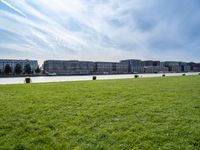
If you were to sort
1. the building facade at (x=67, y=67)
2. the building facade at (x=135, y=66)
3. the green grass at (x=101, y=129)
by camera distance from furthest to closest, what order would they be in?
1. the building facade at (x=135, y=66)
2. the building facade at (x=67, y=67)
3. the green grass at (x=101, y=129)

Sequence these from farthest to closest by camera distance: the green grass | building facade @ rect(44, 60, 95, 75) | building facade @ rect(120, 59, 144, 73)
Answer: building facade @ rect(120, 59, 144, 73), building facade @ rect(44, 60, 95, 75), the green grass

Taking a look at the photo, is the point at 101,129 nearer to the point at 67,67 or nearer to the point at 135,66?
the point at 67,67

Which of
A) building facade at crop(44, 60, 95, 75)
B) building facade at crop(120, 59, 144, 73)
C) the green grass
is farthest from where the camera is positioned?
building facade at crop(120, 59, 144, 73)

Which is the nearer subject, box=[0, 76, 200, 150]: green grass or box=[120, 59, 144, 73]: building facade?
box=[0, 76, 200, 150]: green grass

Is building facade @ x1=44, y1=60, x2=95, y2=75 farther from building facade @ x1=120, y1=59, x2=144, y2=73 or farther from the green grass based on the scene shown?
the green grass

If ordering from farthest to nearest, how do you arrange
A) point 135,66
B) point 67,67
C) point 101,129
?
point 135,66 → point 67,67 → point 101,129

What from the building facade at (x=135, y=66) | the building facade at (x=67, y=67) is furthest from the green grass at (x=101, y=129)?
the building facade at (x=135, y=66)

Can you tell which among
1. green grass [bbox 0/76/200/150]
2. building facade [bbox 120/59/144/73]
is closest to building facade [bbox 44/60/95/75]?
building facade [bbox 120/59/144/73]

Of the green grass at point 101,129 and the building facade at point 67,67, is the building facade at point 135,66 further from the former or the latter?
the green grass at point 101,129

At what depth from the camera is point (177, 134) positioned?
4.95 metres

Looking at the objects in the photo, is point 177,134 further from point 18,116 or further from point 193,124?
point 18,116

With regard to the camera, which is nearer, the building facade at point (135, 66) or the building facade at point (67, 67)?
the building facade at point (67, 67)

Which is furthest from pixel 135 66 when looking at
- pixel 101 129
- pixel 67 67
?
pixel 101 129

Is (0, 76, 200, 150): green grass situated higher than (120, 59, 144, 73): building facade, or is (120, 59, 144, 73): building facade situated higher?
(120, 59, 144, 73): building facade
